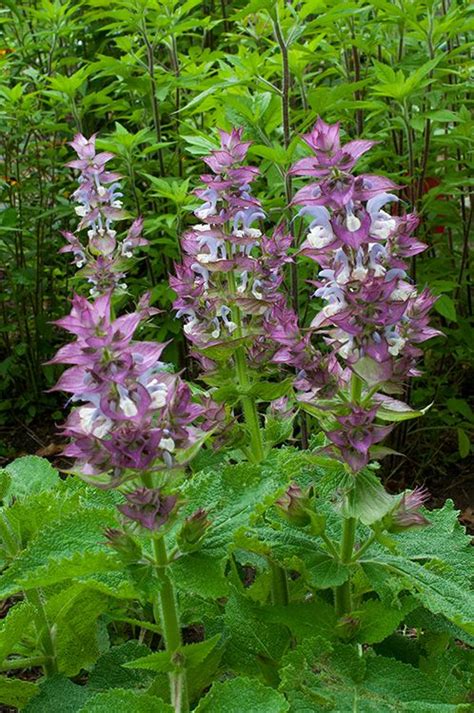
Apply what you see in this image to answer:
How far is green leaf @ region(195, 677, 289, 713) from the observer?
1.59 m

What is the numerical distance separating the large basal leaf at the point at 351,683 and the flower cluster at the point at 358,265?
391 mm

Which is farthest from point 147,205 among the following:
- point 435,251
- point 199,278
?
point 199,278

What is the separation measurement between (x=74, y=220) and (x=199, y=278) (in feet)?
8.49

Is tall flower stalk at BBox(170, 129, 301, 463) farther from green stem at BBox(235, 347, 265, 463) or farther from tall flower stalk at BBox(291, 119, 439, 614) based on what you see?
tall flower stalk at BBox(291, 119, 439, 614)

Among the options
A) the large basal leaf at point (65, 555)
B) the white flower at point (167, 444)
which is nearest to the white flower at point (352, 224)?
the white flower at point (167, 444)

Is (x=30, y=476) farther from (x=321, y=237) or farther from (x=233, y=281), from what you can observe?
(x=321, y=237)

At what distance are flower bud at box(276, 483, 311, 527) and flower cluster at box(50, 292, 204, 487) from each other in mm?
356

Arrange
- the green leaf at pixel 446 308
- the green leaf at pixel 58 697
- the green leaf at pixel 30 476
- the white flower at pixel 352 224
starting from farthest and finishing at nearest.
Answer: the green leaf at pixel 446 308, the green leaf at pixel 30 476, the green leaf at pixel 58 697, the white flower at pixel 352 224

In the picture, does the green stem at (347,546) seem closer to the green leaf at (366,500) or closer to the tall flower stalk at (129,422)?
the green leaf at (366,500)

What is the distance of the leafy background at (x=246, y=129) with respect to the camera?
114 inches

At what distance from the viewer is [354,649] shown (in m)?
1.74

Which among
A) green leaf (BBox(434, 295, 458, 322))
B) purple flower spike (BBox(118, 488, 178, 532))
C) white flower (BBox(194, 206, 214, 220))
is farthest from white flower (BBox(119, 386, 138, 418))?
green leaf (BBox(434, 295, 458, 322))

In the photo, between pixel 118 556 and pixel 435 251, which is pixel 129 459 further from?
pixel 435 251

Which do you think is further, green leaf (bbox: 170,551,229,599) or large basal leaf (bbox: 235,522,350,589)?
large basal leaf (bbox: 235,522,350,589)
